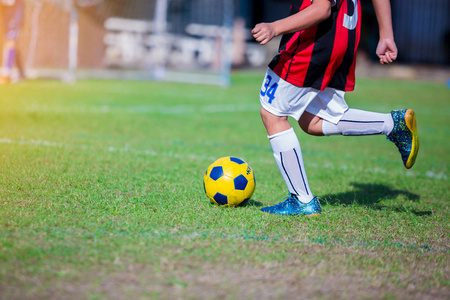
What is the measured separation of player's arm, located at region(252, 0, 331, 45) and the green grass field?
3.89 ft

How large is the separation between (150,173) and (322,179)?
1.59 m

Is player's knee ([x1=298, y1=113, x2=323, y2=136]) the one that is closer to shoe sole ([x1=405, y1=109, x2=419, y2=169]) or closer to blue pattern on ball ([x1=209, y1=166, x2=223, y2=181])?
shoe sole ([x1=405, y1=109, x2=419, y2=169])

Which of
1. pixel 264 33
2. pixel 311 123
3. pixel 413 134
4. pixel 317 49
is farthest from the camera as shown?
pixel 311 123

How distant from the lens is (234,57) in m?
22.9

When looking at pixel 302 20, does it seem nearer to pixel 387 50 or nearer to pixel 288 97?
pixel 288 97

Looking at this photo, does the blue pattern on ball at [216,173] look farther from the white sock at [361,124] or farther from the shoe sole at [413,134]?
the shoe sole at [413,134]

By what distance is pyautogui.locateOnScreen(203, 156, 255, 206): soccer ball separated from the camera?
357cm

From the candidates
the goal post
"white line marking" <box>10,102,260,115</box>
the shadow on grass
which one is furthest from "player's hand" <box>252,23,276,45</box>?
the goal post

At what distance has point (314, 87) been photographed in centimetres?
337

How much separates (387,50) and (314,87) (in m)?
0.80

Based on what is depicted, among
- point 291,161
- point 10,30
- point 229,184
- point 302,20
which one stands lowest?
point 229,184

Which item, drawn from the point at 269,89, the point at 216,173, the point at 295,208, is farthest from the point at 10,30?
the point at 295,208

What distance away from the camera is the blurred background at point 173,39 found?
13828mm

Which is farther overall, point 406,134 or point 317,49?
point 406,134
